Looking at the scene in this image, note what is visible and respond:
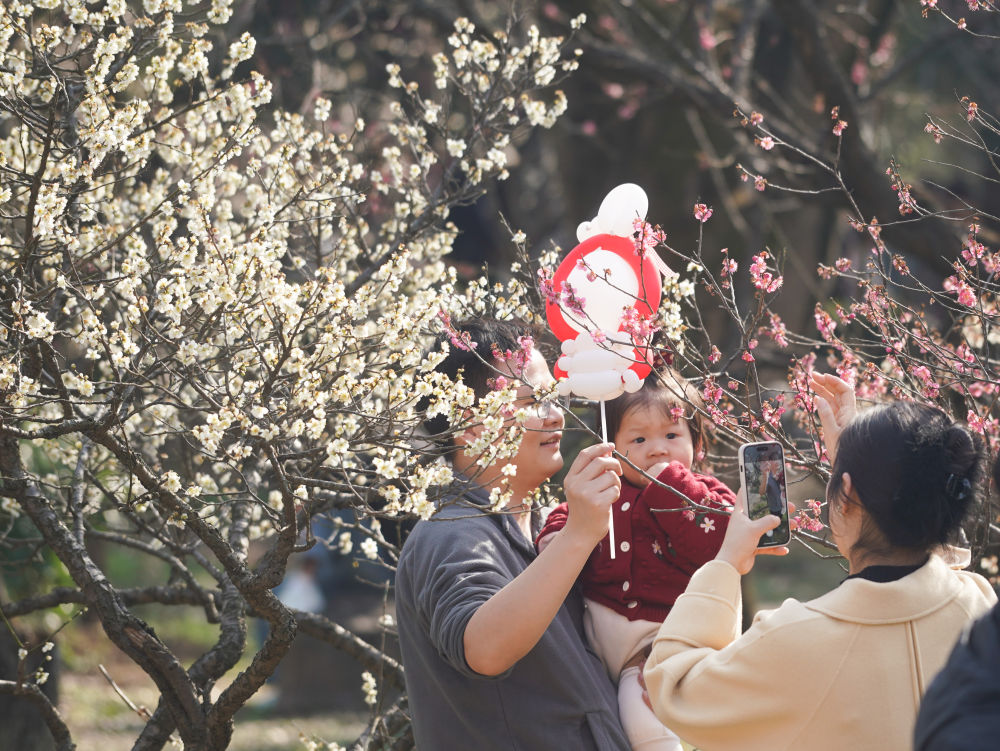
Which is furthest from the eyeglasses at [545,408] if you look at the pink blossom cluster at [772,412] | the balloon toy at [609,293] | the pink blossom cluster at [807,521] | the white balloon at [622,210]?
the pink blossom cluster at [807,521]

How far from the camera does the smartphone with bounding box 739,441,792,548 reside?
2053 mm

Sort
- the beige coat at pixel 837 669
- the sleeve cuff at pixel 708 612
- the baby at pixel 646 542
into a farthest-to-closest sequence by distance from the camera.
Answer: the baby at pixel 646 542, the sleeve cuff at pixel 708 612, the beige coat at pixel 837 669

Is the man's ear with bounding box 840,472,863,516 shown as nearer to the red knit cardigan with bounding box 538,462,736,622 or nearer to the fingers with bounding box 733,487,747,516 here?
the fingers with bounding box 733,487,747,516

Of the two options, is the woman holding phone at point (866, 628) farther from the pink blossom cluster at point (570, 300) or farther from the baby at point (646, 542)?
the pink blossom cluster at point (570, 300)

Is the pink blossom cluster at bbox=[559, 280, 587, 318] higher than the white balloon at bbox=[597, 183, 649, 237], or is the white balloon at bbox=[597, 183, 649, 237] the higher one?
the white balloon at bbox=[597, 183, 649, 237]

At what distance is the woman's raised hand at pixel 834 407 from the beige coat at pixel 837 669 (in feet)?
1.94

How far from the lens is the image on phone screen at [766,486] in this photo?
2055 millimetres

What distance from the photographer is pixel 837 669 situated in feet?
5.86

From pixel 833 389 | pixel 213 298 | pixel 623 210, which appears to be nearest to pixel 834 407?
pixel 833 389

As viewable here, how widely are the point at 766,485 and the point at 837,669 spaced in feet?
1.33

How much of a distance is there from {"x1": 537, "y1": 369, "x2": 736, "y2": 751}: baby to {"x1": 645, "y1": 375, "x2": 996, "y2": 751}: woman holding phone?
0.62 m

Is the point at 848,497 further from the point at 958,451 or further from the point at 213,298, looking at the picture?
the point at 213,298

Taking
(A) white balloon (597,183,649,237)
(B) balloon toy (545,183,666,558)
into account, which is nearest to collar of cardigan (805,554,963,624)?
(B) balloon toy (545,183,666,558)

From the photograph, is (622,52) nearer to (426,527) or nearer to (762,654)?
(426,527)
